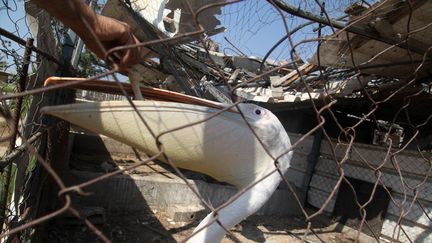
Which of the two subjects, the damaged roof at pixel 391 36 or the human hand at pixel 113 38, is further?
the damaged roof at pixel 391 36

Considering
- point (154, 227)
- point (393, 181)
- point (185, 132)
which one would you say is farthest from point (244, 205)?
point (393, 181)

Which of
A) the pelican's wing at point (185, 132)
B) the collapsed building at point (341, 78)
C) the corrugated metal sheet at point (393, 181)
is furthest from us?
the corrugated metal sheet at point (393, 181)

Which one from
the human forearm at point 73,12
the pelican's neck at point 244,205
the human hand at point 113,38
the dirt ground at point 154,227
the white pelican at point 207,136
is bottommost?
the dirt ground at point 154,227

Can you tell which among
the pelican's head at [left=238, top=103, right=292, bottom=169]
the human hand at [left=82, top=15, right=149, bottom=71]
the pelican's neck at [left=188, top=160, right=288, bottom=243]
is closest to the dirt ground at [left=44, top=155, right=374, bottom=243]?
the pelican's neck at [left=188, top=160, right=288, bottom=243]

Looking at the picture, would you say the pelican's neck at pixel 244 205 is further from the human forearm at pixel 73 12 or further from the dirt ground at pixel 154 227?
the dirt ground at pixel 154 227

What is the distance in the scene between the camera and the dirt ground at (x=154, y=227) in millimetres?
4535

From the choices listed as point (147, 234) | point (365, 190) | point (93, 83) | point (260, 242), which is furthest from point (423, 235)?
point (93, 83)

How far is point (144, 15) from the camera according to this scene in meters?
4.27

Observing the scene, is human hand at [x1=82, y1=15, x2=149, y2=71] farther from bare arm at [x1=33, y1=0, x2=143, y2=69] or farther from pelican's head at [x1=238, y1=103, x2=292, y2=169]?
pelican's head at [x1=238, y1=103, x2=292, y2=169]

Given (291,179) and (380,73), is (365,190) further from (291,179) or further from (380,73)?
(380,73)

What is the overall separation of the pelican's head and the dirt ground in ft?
8.10

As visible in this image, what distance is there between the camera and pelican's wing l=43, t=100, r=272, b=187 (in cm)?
110

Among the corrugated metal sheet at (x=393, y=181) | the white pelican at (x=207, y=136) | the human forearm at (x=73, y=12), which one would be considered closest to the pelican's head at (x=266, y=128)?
the white pelican at (x=207, y=136)

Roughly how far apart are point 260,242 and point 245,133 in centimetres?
467
